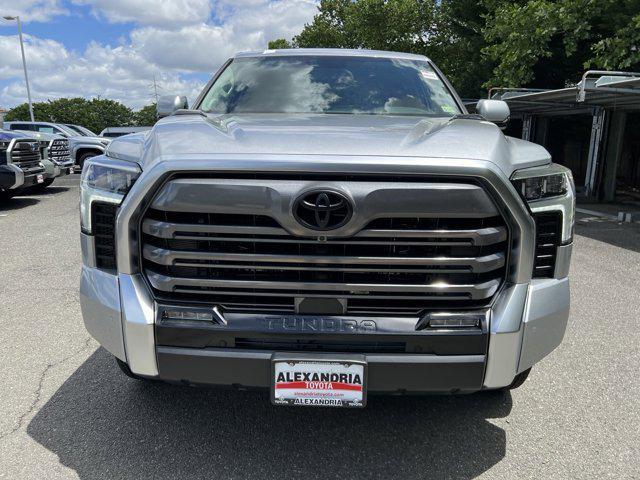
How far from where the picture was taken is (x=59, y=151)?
45.8 ft

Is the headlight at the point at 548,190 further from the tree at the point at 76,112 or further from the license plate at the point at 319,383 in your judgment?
the tree at the point at 76,112

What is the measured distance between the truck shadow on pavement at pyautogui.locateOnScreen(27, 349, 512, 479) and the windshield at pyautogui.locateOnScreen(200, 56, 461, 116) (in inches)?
69.9

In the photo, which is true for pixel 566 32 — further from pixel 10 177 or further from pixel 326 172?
pixel 326 172

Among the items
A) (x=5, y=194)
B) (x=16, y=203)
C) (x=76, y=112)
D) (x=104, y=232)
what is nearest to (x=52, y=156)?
(x=16, y=203)

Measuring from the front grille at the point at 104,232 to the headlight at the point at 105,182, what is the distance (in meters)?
0.02

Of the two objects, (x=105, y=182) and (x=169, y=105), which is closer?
(x=105, y=182)

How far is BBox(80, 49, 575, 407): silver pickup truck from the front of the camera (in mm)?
2104

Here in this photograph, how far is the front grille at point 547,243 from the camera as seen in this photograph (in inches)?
90.0

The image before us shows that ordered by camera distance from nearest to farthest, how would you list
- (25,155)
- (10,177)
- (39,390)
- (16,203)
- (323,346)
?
(323,346) < (39,390) < (10,177) < (25,155) < (16,203)

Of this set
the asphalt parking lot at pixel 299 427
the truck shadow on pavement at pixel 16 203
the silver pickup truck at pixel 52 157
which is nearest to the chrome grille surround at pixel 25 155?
the silver pickup truck at pixel 52 157

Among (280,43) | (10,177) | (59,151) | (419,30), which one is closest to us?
(10,177)

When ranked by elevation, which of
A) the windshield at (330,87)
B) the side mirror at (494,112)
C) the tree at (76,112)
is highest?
the windshield at (330,87)

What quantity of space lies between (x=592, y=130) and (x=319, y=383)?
550 inches

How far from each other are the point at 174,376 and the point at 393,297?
3.17 ft
